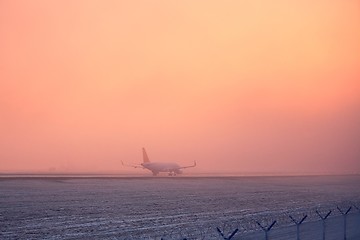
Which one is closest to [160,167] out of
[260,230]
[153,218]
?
[153,218]

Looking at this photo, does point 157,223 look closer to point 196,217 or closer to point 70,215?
point 196,217

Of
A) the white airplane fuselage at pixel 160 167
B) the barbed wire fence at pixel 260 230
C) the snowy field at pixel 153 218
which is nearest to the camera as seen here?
the barbed wire fence at pixel 260 230

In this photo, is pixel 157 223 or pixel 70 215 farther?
pixel 70 215

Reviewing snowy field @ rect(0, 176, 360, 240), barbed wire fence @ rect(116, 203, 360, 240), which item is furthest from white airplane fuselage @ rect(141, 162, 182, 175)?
barbed wire fence @ rect(116, 203, 360, 240)

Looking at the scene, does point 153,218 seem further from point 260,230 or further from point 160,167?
point 160,167

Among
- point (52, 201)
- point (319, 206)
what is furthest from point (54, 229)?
point (319, 206)

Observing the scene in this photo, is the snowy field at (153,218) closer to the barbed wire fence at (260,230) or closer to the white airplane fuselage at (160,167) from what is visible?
the barbed wire fence at (260,230)

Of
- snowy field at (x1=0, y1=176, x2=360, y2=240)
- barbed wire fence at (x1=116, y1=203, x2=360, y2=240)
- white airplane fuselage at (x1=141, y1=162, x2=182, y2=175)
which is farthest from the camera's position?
white airplane fuselage at (x1=141, y1=162, x2=182, y2=175)

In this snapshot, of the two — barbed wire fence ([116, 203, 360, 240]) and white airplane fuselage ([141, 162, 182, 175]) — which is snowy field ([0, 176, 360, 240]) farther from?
white airplane fuselage ([141, 162, 182, 175])

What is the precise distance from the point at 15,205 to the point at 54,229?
14534 mm

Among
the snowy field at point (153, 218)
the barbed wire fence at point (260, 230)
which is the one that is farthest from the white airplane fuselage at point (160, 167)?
the barbed wire fence at point (260, 230)

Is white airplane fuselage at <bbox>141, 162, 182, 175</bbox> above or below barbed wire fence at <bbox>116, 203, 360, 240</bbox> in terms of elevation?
above

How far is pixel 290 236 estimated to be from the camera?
2516 centimetres

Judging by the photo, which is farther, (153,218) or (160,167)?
(160,167)
